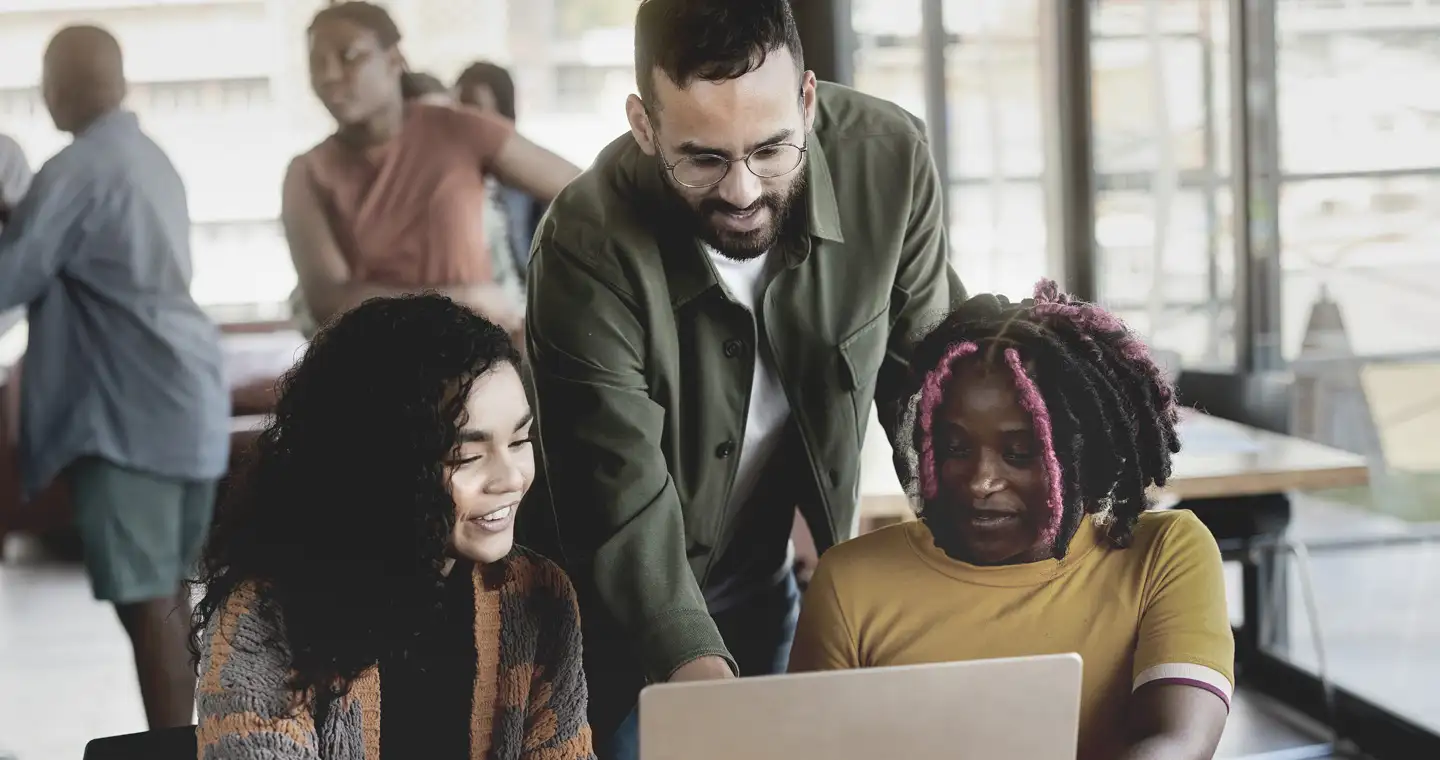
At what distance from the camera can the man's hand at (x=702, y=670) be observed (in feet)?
3.95

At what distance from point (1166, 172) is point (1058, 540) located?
1.43 meters

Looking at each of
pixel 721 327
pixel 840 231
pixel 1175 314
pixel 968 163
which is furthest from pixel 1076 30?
pixel 968 163

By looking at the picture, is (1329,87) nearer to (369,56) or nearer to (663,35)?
(369,56)

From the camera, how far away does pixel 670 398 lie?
130 centimetres

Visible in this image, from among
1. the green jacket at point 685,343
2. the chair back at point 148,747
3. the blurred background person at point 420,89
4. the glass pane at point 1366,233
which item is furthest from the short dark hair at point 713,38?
the glass pane at point 1366,233

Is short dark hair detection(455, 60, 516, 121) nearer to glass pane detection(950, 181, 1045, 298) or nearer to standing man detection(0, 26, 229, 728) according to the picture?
standing man detection(0, 26, 229, 728)

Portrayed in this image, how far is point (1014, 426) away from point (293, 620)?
0.59 metres

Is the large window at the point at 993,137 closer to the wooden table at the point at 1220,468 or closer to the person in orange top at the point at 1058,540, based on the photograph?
the person in orange top at the point at 1058,540

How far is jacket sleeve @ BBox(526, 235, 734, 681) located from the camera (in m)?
1.26

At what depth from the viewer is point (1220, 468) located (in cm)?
160

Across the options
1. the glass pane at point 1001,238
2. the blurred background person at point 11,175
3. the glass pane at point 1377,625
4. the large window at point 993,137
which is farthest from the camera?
the glass pane at point 1377,625

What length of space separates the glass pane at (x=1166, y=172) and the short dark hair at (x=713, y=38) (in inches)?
15.2

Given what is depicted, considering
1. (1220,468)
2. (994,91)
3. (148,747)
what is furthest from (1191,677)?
(994,91)

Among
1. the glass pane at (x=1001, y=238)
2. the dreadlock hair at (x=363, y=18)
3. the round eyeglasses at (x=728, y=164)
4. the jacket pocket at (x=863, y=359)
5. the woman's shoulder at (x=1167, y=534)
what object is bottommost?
the woman's shoulder at (x=1167, y=534)
